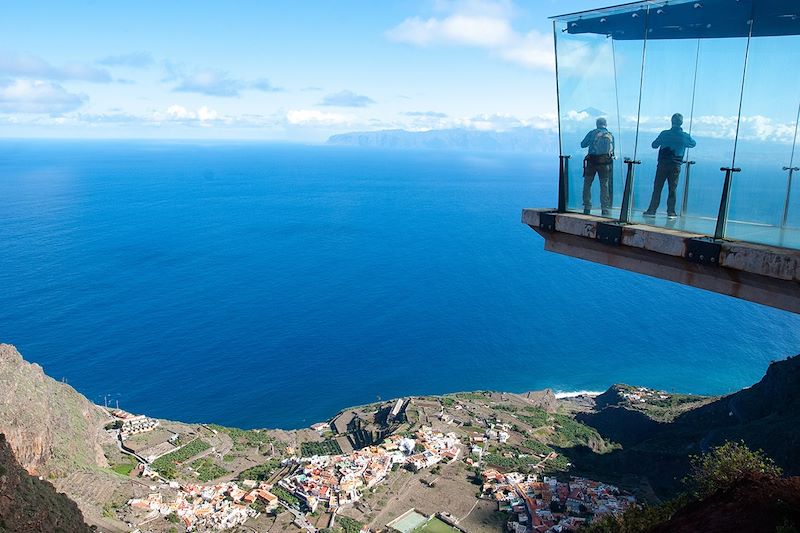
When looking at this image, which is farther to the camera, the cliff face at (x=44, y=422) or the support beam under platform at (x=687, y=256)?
the cliff face at (x=44, y=422)

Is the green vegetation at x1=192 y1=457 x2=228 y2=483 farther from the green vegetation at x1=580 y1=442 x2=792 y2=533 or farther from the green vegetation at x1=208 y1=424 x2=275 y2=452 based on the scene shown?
the green vegetation at x1=580 y1=442 x2=792 y2=533

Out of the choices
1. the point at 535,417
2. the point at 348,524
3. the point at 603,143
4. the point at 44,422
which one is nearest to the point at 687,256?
the point at 603,143

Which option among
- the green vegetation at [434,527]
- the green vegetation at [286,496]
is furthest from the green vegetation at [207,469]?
the green vegetation at [434,527]

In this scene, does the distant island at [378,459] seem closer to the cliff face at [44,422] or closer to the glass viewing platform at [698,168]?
the cliff face at [44,422]

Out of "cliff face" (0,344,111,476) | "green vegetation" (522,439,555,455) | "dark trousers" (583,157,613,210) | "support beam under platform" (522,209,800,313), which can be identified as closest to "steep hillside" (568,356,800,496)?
"green vegetation" (522,439,555,455)

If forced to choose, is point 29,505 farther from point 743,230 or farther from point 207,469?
point 743,230

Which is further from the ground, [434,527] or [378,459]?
[434,527]
